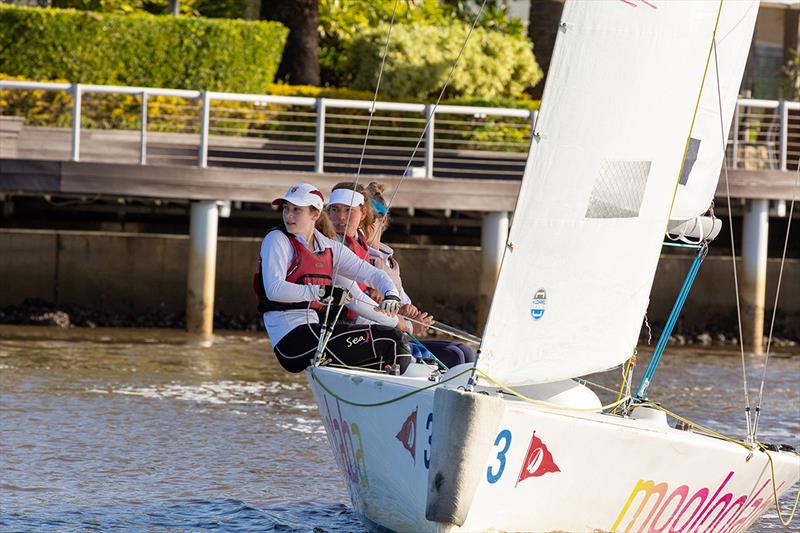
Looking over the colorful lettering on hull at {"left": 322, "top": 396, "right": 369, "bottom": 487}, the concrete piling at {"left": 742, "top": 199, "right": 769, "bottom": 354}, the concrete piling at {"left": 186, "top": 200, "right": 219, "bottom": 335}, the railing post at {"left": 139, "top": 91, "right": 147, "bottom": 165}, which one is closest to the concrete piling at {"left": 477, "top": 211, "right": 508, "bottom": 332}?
the concrete piling at {"left": 742, "top": 199, "right": 769, "bottom": 354}

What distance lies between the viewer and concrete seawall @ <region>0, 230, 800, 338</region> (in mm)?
19500

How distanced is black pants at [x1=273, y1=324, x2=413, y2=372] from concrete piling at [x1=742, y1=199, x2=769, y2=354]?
11.5 metres

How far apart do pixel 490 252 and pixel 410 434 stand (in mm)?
11677

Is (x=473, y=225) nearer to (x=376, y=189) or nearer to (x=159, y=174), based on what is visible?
(x=159, y=174)

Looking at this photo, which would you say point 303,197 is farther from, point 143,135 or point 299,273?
point 143,135

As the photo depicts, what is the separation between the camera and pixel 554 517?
706 centimetres

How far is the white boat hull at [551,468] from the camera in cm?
681

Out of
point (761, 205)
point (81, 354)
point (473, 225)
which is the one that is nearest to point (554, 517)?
point (81, 354)

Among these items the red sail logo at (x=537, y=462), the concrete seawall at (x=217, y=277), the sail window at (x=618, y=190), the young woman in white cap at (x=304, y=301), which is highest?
the sail window at (x=618, y=190)

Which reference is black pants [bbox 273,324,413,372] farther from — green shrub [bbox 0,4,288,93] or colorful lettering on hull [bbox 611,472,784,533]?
green shrub [bbox 0,4,288,93]

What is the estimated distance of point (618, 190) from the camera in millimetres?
7027

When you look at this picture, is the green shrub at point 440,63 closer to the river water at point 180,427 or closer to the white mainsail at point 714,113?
the river water at point 180,427

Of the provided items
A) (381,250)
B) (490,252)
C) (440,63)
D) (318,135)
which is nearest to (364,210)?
(381,250)

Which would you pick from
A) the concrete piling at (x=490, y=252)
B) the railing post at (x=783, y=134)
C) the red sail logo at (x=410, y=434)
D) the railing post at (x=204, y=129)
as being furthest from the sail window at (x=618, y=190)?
the railing post at (x=783, y=134)
